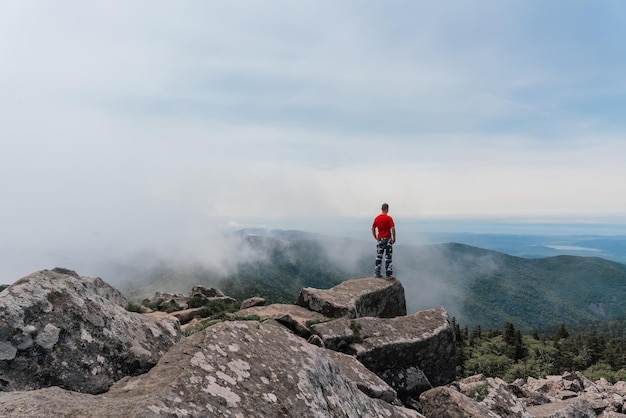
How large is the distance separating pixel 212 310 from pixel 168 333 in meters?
14.6

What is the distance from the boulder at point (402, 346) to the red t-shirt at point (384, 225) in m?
8.28

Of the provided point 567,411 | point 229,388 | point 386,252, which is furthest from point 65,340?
point 386,252

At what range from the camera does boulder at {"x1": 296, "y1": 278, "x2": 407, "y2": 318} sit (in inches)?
767

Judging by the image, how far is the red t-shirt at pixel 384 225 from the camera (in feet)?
82.2

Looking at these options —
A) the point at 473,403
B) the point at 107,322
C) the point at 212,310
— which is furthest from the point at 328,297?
the point at 107,322

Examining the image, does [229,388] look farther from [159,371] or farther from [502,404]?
[502,404]

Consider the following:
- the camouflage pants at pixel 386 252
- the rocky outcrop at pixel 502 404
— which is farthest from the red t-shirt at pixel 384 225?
the rocky outcrop at pixel 502 404

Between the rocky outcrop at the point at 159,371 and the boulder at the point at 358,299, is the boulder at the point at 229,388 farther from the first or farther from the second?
the boulder at the point at 358,299

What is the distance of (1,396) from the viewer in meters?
5.89

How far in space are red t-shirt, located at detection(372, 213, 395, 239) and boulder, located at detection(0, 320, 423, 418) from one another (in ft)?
51.3

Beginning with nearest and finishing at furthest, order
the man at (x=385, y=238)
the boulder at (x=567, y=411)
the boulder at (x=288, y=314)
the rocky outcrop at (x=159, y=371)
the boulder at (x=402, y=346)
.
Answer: the rocky outcrop at (x=159, y=371) → the boulder at (x=567, y=411) → the boulder at (x=402, y=346) → the boulder at (x=288, y=314) → the man at (x=385, y=238)

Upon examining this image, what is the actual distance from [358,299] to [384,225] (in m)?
6.34

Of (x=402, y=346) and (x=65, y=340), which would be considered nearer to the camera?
(x=65, y=340)

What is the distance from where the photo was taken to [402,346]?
1518 centimetres
